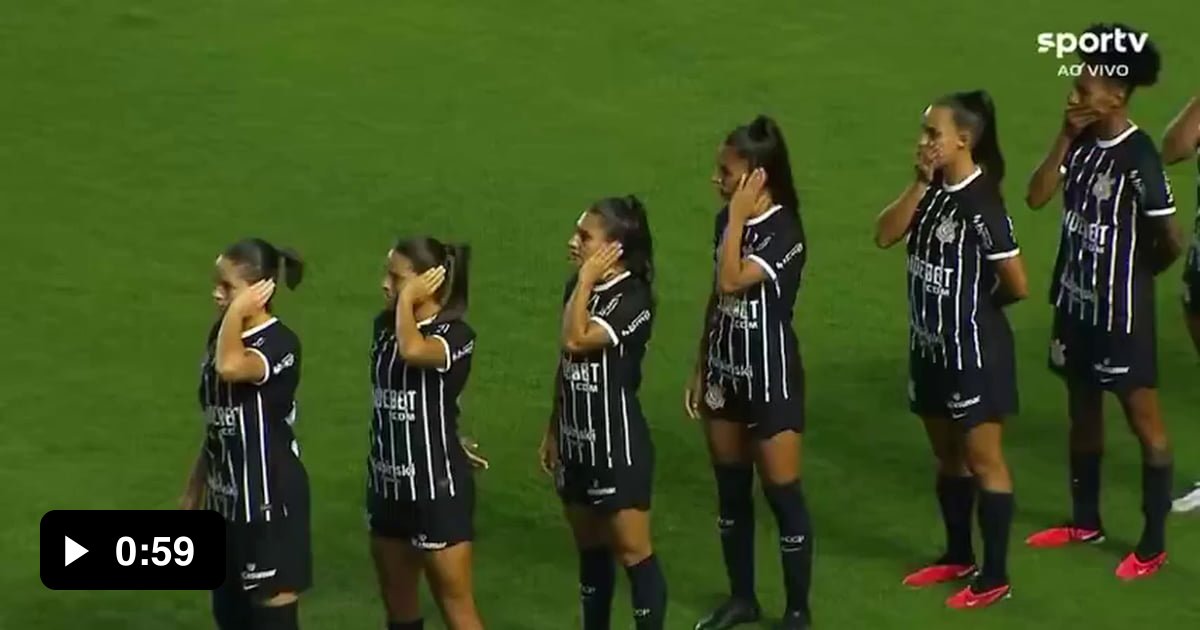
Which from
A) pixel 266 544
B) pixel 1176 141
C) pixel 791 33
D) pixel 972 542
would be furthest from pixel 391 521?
pixel 791 33

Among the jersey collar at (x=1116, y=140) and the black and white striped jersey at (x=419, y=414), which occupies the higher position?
the jersey collar at (x=1116, y=140)

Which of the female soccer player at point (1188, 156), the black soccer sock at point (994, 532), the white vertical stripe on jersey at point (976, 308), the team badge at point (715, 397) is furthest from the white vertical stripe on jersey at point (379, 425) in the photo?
the female soccer player at point (1188, 156)

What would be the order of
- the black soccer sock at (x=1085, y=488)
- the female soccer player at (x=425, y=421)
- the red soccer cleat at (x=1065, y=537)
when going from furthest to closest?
the red soccer cleat at (x=1065, y=537) < the black soccer sock at (x=1085, y=488) < the female soccer player at (x=425, y=421)

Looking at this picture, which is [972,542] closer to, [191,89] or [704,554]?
[704,554]

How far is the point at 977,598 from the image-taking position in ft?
27.7

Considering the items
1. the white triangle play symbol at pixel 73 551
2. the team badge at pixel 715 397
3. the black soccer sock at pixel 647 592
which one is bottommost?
the black soccer sock at pixel 647 592

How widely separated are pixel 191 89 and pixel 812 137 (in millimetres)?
3927

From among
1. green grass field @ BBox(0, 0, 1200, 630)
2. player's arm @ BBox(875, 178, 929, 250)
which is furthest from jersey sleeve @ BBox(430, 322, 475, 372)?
player's arm @ BBox(875, 178, 929, 250)

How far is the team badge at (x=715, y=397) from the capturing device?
319 inches

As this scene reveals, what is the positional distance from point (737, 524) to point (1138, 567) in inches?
63.4

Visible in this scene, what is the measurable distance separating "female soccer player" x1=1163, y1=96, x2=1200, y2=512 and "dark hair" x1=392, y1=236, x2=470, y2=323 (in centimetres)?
308

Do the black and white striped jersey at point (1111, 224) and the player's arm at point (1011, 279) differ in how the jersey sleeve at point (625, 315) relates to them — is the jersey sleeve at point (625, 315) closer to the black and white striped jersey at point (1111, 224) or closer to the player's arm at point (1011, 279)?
the player's arm at point (1011, 279)

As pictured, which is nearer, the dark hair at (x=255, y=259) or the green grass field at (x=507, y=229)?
the dark hair at (x=255, y=259)

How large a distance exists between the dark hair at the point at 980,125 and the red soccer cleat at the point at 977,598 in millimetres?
1520
